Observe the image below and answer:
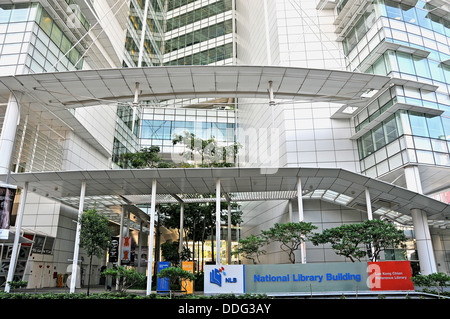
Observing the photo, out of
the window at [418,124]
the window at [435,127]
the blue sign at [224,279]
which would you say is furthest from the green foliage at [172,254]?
A: the window at [435,127]

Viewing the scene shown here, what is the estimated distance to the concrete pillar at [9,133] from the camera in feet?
70.0

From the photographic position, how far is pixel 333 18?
101ft

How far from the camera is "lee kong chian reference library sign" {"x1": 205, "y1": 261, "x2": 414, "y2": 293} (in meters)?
16.7

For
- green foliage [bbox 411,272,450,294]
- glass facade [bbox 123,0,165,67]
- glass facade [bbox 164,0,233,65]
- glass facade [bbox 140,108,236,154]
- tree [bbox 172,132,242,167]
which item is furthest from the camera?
glass facade [bbox 164,0,233,65]

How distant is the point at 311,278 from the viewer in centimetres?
1681

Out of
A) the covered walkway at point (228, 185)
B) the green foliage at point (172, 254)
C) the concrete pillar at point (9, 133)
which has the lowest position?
the green foliage at point (172, 254)

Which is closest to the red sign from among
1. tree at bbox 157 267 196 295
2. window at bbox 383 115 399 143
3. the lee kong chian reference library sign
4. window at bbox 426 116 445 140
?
the lee kong chian reference library sign

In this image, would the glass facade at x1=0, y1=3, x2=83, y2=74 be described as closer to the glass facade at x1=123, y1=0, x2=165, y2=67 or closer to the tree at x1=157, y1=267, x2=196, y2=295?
the glass facade at x1=123, y1=0, x2=165, y2=67

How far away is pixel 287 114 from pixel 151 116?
28326mm

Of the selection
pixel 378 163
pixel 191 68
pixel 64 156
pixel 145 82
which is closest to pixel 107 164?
pixel 64 156

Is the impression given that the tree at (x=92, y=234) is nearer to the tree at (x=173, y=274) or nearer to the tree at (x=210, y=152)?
the tree at (x=173, y=274)

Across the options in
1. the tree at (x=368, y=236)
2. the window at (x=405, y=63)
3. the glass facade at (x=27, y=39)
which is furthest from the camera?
the window at (x=405, y=63)

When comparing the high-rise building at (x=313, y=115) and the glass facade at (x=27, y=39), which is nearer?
the high-rise building at (x=313, y=115)

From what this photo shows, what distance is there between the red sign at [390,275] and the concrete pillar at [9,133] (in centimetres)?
2200
